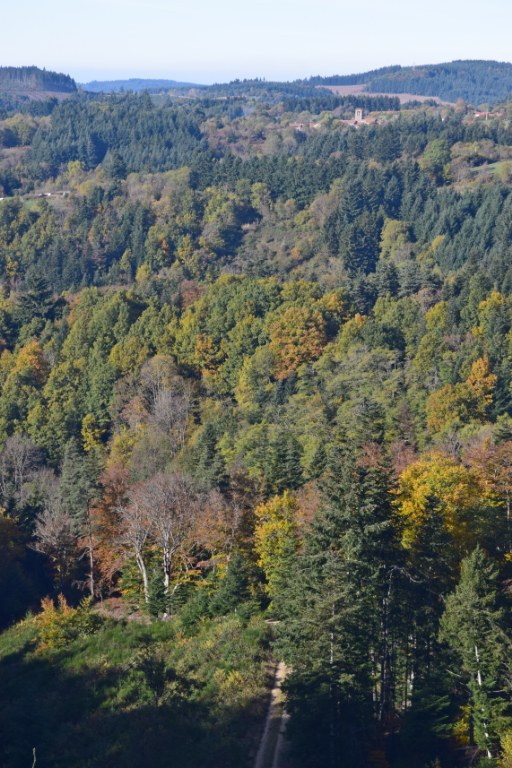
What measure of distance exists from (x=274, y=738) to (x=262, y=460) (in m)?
20.6

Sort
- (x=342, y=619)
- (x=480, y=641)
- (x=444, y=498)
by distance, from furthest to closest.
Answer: (x=444, y=498) < (x=342, y=619) < (x=480, y=641)

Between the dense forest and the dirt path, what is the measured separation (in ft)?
1.19

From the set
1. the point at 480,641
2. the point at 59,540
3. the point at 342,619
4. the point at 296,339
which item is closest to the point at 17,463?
the point at 59,540

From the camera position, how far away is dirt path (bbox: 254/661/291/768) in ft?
72.9

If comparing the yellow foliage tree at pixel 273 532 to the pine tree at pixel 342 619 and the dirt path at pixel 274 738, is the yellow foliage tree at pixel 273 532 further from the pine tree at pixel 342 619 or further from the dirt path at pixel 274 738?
the pine tree at pixel 342 619

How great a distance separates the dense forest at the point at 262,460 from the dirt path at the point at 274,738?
36 centimetres

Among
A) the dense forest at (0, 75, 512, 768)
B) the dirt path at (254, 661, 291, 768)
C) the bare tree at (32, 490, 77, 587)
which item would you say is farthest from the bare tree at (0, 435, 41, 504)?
the dirt path at (254, 661, 291, 768)

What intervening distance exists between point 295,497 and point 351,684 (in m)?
13.2

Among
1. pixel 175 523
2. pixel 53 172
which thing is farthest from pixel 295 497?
pixel 53 172

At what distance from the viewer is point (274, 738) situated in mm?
23328

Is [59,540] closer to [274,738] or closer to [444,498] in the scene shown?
[274,738]

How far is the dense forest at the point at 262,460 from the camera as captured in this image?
22.3 metres

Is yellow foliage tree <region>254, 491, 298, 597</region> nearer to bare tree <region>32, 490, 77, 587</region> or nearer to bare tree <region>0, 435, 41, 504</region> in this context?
bare tree <region>32, 490, 77, 587</region>

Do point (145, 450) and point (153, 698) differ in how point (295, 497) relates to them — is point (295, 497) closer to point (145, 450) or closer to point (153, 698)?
point (153, 698)
